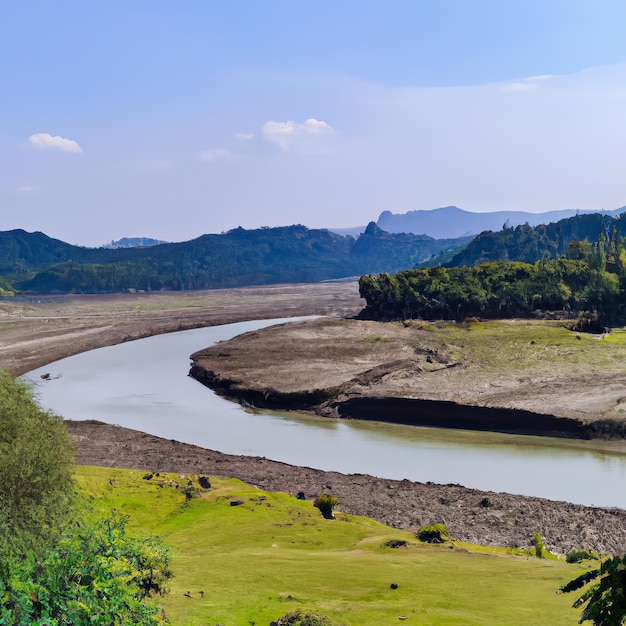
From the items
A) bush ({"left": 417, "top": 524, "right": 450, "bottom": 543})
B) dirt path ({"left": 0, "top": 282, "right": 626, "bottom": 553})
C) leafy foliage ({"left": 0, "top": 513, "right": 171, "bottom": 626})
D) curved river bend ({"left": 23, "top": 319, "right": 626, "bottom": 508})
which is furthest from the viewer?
curved river bend ({"left": 23, "top": 319, "right": 626, "bottom": 508})

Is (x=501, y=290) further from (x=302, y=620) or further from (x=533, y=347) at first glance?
(x=302, y=620)

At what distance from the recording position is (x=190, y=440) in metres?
57.5

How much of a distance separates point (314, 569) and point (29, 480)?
10.9 meters

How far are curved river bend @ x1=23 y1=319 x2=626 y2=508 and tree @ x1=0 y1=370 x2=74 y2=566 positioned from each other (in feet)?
59.3

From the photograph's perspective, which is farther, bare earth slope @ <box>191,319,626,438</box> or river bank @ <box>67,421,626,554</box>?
bare earth slope @ <box>191,319,626,438</box>

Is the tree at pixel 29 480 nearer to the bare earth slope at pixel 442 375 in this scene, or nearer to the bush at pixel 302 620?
the bush at pixel 302 620

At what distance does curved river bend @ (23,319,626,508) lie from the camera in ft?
148

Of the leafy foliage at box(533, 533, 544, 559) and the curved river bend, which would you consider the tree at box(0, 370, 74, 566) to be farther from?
the leafy foliage at box(533, 533, 544, 559)

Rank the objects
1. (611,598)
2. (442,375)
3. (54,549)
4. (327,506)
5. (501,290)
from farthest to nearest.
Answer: (501,290), (442,375), (327,506), (54,549), (611,598)

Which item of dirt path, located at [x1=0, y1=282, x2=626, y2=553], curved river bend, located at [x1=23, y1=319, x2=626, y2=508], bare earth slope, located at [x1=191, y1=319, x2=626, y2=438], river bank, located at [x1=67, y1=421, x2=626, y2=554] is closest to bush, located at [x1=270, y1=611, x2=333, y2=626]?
river bank, located at [x1=67, y1=421, x2=626, y2=554]

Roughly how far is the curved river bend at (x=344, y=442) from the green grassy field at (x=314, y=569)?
14.5 metres

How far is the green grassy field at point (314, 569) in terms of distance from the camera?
20.1 m

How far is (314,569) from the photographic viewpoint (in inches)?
958

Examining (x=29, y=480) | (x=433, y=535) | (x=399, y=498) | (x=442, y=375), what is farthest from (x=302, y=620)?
(x=442, y=375)
